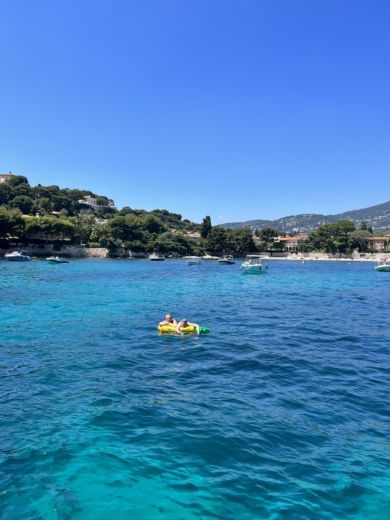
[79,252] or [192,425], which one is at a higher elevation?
[79,252]

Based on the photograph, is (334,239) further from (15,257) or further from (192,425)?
(192,425)

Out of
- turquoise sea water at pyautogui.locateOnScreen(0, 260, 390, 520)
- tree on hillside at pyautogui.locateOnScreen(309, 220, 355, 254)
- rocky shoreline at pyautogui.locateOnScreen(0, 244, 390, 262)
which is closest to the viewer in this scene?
turquoise sea water at pyautogui.locateOnScreen(0, 260, 390, 520)

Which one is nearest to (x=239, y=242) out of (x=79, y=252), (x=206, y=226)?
(x=206, y=226)

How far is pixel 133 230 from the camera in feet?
509

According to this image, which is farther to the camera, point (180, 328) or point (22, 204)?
point (22, 204)

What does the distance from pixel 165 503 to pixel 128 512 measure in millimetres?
631

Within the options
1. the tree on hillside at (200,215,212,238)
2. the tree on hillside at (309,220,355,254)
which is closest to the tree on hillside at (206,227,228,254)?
the tree on hillside at (200,215,212,238)

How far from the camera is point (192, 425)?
424 inches

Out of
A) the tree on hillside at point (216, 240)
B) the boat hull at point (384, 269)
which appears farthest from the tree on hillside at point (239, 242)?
the boat hull at point (384, 269)

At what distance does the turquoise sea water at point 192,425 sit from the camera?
7.75m

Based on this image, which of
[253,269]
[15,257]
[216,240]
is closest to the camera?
[253,269]

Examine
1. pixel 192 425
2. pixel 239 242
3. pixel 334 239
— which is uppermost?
pixel 334 239

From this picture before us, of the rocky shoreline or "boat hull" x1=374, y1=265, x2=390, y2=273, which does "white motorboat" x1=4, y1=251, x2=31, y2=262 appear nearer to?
the rocky shoreline

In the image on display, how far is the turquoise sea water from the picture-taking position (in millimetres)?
7754
